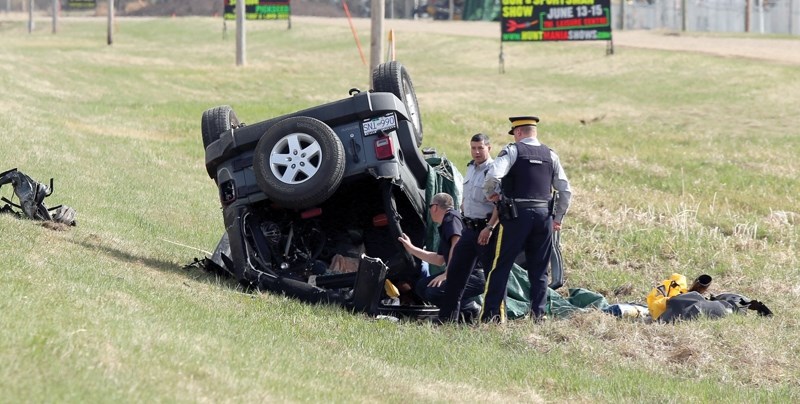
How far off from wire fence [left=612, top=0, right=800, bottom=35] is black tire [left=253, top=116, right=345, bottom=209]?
50.7 meters

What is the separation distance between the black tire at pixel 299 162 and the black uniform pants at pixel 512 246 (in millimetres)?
1436

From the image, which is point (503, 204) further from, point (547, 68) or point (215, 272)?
point (547, 68)

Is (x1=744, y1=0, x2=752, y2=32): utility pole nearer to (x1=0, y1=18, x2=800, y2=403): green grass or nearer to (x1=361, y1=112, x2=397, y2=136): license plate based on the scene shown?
(x1=0, y1=18, x2=800, y2=403): green grass

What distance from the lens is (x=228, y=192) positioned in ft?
35.4

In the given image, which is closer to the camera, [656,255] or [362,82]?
[656,255]

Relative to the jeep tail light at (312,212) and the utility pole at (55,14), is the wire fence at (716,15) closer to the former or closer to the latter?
the utility pole at (55,14)

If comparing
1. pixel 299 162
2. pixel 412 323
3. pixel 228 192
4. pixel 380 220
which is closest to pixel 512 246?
pixel 412 323

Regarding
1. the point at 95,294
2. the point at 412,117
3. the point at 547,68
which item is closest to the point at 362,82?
the point at 547,68

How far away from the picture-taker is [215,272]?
11.5 m

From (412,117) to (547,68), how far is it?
114 feet

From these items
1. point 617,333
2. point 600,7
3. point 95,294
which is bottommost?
point 617,333

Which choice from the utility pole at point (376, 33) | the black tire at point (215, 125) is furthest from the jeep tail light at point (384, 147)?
the utility pole at point (376, 33)

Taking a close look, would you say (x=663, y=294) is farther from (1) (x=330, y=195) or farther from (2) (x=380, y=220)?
(1) (x=330, y=195)

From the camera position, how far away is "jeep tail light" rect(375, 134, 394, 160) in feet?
33.8
